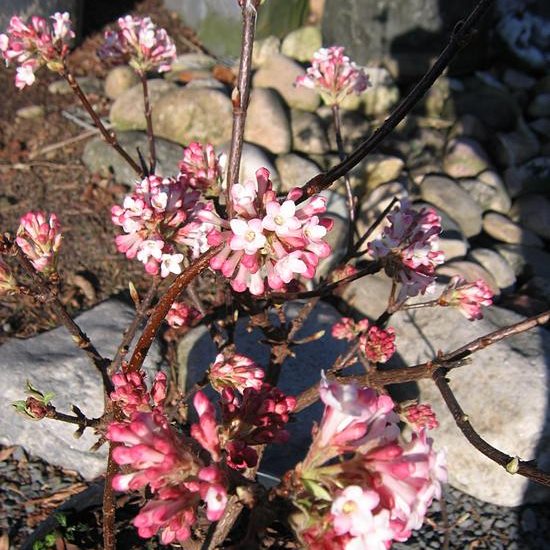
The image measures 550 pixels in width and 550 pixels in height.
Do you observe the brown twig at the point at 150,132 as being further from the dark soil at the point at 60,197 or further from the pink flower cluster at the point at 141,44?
the dark soil at the point at 60,197

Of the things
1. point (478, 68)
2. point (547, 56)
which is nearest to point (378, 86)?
point (478, 68)

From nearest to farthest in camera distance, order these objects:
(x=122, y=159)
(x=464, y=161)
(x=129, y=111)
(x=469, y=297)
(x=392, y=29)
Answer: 1. (x=469, y=297)
2. (x=122, y=159)
3. (x=129, y=111)
4. (x=464, y=161)
5. (x=392, y=29)

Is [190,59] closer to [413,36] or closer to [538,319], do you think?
[413,36]

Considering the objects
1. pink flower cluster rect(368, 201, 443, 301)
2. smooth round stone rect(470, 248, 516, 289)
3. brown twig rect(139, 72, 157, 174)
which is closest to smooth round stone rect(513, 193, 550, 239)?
smooth round stone rect(470, 248, 516, 289)

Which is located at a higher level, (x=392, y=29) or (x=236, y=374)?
(x=392, y=29)

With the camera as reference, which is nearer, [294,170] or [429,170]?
[294,170]

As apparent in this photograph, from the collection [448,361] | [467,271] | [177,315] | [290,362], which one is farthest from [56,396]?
[467,271]

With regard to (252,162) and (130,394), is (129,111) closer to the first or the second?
(252,162)

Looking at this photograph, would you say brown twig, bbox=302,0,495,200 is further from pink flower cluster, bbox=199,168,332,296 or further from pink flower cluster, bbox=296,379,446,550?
pink flower cluster, bbox=296,379,446,550
